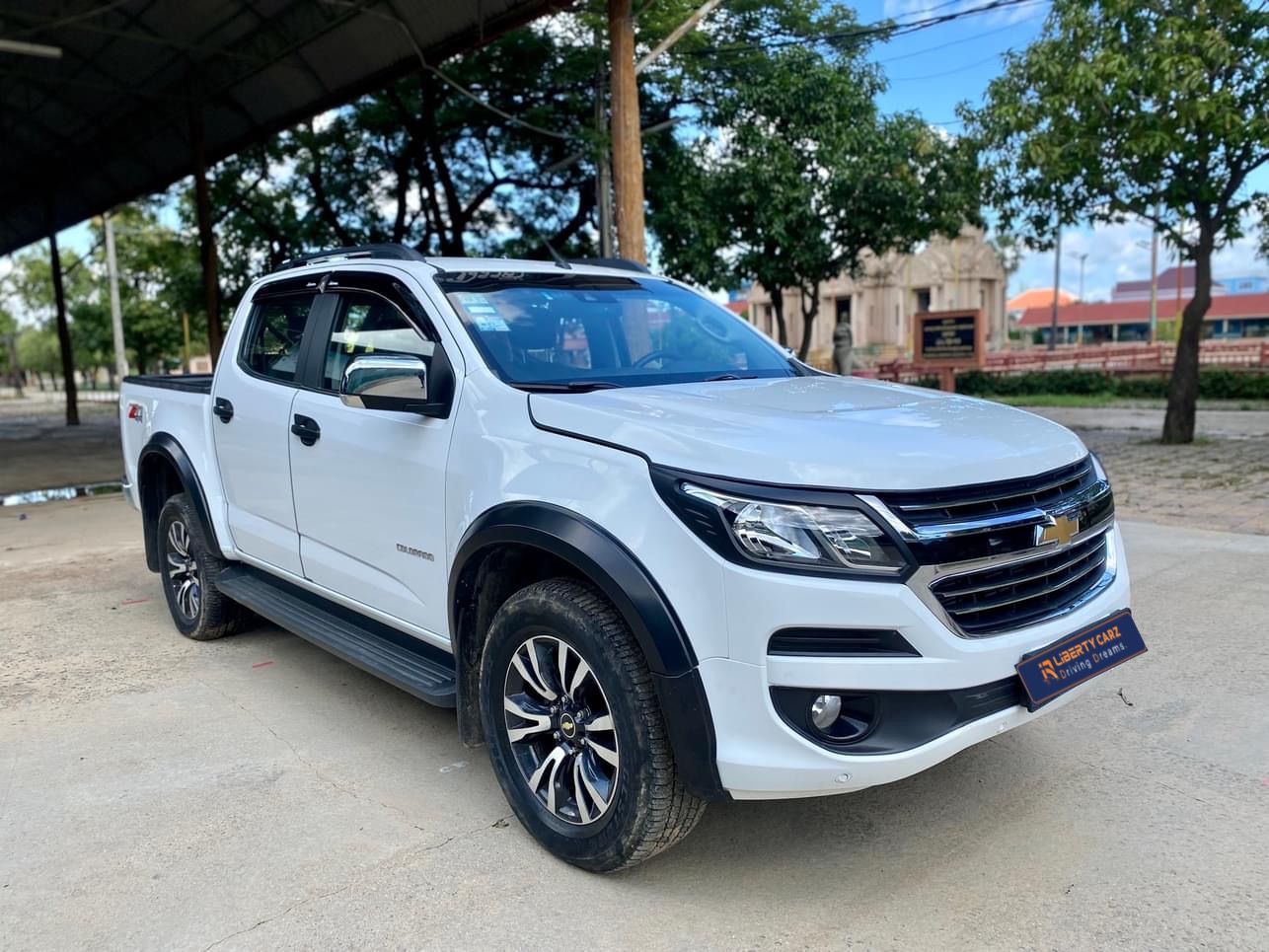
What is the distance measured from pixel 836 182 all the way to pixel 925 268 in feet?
136

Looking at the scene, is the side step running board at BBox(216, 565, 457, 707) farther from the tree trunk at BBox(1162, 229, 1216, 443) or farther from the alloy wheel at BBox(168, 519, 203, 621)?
the tree trunk at BBox(1162, 229, 1216, 443)

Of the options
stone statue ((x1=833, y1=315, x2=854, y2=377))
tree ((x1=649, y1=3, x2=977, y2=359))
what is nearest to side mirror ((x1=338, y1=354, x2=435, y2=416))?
tree ((x1=649, y1=3, x2=977, y2=359))

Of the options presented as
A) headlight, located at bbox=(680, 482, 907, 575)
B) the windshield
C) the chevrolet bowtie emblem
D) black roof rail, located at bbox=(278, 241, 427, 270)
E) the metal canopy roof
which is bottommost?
the chevrolet bowtie emblem

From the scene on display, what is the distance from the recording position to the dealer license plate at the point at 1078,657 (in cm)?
266

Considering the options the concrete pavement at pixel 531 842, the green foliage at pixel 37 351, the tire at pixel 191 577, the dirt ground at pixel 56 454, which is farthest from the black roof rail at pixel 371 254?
the green foliage at pixel 37 351

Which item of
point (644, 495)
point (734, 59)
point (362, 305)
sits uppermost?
point (734, 59)

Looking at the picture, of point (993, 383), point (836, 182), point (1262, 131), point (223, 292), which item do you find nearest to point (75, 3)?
point (223, 292)

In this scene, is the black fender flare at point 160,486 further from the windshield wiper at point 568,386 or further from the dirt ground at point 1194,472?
the dirt ground at point 1194,472

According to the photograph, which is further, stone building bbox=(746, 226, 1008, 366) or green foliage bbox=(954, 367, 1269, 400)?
stone building bbox=(746, 226, 1008, 366)

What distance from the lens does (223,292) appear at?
20750mm

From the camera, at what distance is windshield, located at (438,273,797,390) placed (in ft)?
11.5

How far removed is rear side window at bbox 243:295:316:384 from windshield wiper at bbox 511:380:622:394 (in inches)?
59.4

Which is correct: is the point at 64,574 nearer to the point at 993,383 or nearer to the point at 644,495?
the point at 644,495

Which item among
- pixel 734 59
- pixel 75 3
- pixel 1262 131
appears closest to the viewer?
pixel 1262 131
